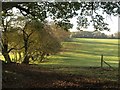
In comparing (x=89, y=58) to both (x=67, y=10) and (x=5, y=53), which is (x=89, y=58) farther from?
(x=5, y=53)

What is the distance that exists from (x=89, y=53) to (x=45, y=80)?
1485 mm

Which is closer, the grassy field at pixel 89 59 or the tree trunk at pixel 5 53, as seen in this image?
the grassy field at pixel 89 59

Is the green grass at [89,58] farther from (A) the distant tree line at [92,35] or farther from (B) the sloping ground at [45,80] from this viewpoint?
(B) the sloping ground at [45,80]

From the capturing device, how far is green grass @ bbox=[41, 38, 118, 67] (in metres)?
6.60

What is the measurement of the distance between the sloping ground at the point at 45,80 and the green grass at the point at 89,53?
1.68 ft

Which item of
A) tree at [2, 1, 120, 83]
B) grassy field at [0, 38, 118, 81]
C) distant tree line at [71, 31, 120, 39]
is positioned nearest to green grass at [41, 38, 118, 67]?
grassy field at [0, 38, 118, 81]

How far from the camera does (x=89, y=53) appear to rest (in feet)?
22.3

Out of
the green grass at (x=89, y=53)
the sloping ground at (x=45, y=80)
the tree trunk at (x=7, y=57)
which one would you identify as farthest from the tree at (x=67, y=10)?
the tree trunk at (x=7, y=57)

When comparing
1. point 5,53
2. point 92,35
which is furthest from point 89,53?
point 5,53

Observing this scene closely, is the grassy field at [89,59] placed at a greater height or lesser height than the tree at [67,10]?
lesser

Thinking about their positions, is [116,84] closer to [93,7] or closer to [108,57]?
[108,57]

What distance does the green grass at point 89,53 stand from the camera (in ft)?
21.6

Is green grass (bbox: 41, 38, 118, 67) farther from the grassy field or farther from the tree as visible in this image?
the tree

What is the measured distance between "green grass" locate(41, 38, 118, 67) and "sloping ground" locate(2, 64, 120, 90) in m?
0.51
